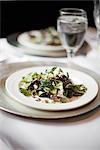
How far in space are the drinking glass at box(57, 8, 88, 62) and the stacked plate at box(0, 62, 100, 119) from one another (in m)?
0.16

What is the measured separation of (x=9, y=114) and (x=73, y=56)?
42 cm

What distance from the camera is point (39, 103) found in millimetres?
615

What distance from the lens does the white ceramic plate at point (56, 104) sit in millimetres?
606

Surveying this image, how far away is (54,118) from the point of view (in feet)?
1.93

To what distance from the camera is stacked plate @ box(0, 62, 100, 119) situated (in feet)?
1.96

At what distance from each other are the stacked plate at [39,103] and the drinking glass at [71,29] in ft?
0.54

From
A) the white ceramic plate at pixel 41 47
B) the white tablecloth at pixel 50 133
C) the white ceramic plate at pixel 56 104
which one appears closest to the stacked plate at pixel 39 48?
the white ceramic plate at pixel 41 47

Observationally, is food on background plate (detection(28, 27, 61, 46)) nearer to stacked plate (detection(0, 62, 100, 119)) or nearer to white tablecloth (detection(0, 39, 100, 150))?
stacked plate (detection(0, 62, 100, 119))

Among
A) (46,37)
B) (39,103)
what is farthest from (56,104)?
(46,37)

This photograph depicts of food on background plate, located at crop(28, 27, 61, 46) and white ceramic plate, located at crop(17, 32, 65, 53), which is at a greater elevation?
food on background plate, located at crop(28, 27, 61, 46)

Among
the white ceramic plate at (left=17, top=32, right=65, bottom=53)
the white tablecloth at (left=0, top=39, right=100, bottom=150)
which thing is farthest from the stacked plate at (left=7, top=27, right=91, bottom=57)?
the white tablecloth at (left=0, top=39, right=100, bottom=150)

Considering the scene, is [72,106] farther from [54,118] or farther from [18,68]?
[18,68]

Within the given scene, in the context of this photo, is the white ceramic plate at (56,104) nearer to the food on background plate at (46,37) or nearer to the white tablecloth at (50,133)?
the white tablecloth at (50,133)

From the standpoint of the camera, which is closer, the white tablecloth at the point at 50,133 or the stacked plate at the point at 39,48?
the white tablecloth at the point at 50,133
